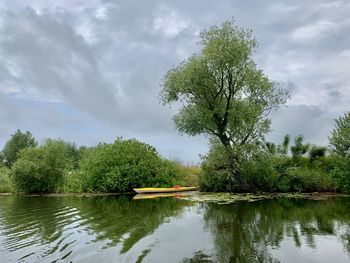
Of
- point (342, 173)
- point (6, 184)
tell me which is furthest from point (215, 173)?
point (6, 184)

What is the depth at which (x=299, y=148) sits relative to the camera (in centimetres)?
3003

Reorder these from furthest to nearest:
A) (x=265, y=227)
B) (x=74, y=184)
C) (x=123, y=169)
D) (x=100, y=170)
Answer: (x=74, y=184) → (x=100, y=170) → (x=123, y=169) → (x=265, y=227)

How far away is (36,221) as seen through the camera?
1527cm

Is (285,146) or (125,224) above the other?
(285,146)

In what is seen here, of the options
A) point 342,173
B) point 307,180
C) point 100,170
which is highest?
point 100,170

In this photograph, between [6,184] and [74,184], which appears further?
[6,184]

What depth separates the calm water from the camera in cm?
900

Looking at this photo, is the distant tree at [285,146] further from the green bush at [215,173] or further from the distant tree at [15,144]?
the distant tree at [15,144]

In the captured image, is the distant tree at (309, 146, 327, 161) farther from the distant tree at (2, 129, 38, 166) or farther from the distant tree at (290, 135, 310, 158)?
the distant tree at (2, 129, 38, 166)

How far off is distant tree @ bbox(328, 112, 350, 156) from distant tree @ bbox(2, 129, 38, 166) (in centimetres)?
6608

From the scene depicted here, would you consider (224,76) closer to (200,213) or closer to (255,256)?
(200,213)

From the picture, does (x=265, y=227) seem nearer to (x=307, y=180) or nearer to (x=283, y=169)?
(x=283, y=169)

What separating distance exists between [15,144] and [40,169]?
4876cm

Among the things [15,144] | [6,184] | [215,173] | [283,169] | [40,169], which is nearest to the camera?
[283,169]
